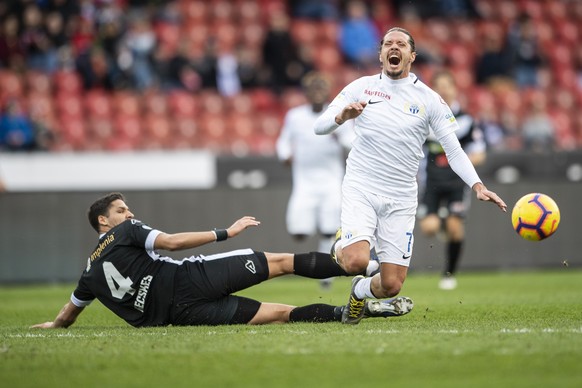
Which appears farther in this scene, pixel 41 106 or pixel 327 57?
pixel 327 57

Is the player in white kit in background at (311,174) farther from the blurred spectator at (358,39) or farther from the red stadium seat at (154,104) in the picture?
the blurred spectator at (358,39)

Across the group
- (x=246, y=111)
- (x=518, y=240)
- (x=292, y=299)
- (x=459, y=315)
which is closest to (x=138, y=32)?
(x=246, y=111)

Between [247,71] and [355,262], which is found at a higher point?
[247,71]

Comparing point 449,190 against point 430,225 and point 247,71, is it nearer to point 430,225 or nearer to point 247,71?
point 430,225

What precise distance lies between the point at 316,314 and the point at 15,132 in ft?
32.3

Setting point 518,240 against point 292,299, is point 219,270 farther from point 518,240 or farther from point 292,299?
point 518,240

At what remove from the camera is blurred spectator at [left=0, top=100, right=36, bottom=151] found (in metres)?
17.0

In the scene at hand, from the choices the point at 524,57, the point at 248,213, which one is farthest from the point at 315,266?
the point at 524,57

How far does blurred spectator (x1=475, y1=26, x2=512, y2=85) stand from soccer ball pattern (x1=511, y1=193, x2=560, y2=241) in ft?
43.8

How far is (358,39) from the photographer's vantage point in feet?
70.6

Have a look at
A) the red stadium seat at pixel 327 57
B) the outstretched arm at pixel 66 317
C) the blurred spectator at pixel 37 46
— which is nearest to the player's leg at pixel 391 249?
the outstretched arm at pixel 66 317

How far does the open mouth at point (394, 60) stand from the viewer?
27.3 feet

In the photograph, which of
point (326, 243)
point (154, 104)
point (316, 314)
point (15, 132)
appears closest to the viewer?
point (316, 314)

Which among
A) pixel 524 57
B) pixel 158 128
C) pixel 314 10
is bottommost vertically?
pixel 158 128
